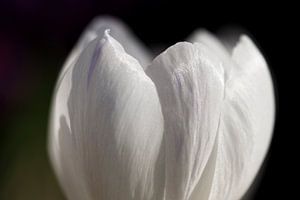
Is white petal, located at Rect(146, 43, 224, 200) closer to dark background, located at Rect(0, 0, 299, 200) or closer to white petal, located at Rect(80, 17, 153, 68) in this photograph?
white petal, located at Rect(80, 17, 153, 68)

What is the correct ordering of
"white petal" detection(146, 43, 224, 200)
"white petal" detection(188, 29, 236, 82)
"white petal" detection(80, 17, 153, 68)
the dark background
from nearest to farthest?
"white petal" detection(146, 43, 224, 200) < "white petal" detection(188, 29, 236, 82) < "white petal" detection(80, 17, 153, 68) < the dark background

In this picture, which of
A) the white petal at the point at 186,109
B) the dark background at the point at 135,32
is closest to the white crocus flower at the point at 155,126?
the white petal at the point at 186,109

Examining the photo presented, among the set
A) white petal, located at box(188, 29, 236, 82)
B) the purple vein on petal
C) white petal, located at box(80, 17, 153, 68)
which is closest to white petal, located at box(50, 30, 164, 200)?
the purple vein on petal

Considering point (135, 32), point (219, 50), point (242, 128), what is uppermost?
point (135, 32)

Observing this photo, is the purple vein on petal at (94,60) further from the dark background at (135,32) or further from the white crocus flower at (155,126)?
the dark background at (135,32)

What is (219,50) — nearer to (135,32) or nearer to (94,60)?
(94,60)

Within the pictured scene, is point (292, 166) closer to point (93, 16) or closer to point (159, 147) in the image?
point (93, 16)

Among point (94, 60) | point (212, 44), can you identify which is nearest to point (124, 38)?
point (212, 44)

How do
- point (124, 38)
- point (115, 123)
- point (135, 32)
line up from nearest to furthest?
point (115, 123)
point (124, 38)
point (135, 32)
